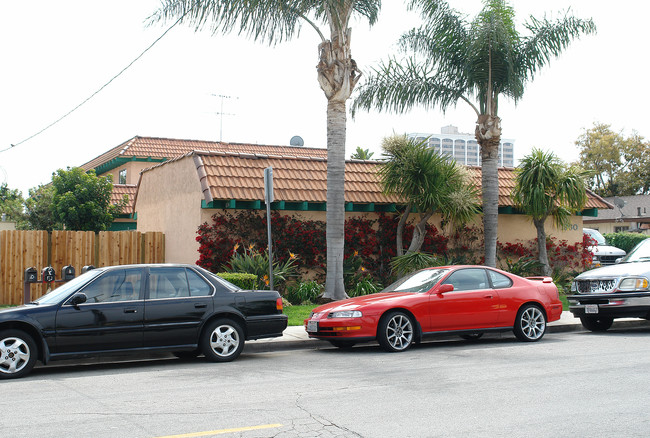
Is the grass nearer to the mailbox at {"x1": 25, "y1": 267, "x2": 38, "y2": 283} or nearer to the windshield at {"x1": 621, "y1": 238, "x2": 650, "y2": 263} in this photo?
the mailbox at {"x1": 25, "y1": 267, "x2": 38, "y2": 283}

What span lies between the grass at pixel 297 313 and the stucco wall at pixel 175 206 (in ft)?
10.7

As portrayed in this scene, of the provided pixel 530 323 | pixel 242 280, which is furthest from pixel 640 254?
pixel 242 280

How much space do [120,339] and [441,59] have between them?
41.8 ft

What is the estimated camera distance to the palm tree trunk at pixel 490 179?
18.1 metres

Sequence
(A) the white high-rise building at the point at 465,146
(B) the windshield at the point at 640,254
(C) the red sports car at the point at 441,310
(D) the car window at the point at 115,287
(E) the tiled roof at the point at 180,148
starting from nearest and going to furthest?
(D) the car window at the point at 115,287 → (C) the red sports car at the point at 441,310 → (B) the windshield at the point at 640,254 → (E) the tiled roof at the point at 180,148 → (A) the white high-rise building at the point at 465,146

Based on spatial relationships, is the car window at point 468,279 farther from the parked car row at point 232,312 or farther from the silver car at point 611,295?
the silver car at point 611,295

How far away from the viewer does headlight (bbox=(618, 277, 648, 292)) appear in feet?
41.1

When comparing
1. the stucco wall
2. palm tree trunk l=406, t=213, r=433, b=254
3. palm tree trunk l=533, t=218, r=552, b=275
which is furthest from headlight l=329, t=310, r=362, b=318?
palm tree trunk l=533, t=218, r=552, b=275

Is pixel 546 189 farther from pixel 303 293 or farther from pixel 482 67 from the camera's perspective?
pixel 303 293

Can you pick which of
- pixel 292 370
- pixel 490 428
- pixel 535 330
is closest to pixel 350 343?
pixel 292 370

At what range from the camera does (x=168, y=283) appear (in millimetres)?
9773

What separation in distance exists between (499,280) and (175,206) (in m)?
10.4

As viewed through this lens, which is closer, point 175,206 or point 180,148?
point 175,206

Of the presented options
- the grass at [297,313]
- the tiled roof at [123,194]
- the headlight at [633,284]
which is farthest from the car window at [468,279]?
the tiled roof at [123,194]
